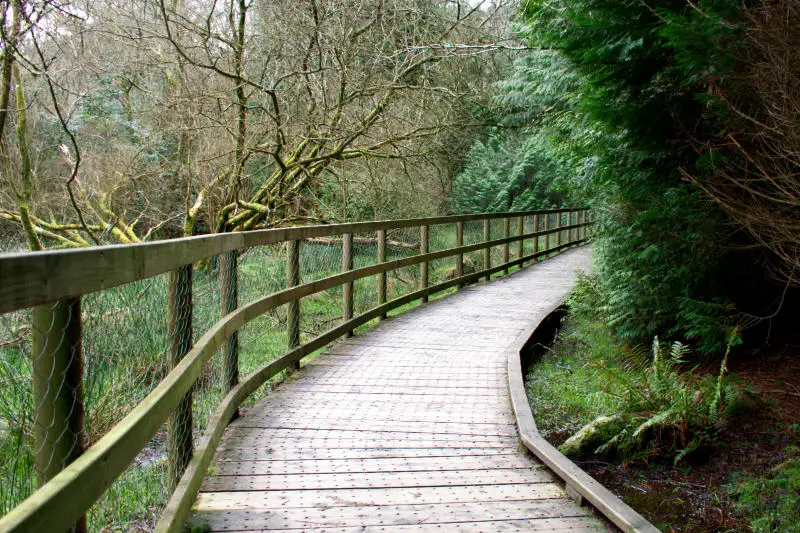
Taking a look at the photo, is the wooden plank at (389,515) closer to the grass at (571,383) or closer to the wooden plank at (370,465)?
the wooden plank at (370,465)

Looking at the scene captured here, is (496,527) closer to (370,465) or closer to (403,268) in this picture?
(370,465)

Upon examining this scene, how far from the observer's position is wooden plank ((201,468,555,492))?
3.34 m

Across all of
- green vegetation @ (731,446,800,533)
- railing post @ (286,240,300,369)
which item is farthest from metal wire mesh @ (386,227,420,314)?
green vegetation @ (731,446,800,533)

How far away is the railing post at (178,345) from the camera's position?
9.86 ft

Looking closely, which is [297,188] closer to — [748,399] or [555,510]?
[748,399]

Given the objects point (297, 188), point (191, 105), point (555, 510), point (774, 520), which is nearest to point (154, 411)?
point (555, 510)

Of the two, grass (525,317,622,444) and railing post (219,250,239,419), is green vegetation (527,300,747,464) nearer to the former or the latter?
grass (525,317,622,444)

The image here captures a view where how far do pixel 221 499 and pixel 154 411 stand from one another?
1098mm

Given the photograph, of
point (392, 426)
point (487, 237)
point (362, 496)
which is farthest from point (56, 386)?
point (487, 237)

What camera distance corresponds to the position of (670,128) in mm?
6512

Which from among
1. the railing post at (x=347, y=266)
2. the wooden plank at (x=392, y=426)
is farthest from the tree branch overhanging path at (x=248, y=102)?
the wooden plank at (x=392, y=426)

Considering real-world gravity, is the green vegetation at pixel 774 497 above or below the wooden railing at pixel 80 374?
below

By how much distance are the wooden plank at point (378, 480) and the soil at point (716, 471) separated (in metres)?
0.96

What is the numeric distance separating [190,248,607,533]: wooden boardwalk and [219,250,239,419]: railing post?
12.9 inches
